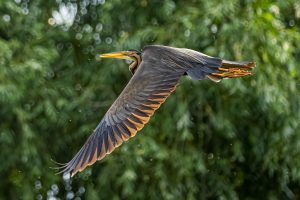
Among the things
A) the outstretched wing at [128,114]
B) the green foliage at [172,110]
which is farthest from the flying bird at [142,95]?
the green foliage at [172,110]

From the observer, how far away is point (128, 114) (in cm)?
660

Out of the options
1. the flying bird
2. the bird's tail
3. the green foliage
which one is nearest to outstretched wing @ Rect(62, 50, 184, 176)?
the flying bird

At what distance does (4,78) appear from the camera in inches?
336

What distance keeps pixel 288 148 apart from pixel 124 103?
2154mm

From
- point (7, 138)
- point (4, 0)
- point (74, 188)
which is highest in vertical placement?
point (4, 0)

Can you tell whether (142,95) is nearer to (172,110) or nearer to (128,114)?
(128,114)

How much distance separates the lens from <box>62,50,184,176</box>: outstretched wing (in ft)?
21.3

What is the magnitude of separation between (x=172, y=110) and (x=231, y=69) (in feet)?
4.36

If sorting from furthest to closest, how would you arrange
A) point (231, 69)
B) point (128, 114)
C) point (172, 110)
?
point (172, 110), point (231, 69), point (128, 114)

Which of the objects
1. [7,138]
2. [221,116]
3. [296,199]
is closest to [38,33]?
[7,138]

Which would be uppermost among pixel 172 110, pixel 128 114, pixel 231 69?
pixel 128 114

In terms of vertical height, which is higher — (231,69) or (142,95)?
(142,95)

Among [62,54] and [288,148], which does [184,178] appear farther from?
[62,54]

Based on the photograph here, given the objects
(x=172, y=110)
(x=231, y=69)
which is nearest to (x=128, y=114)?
(x=231, y=69)
